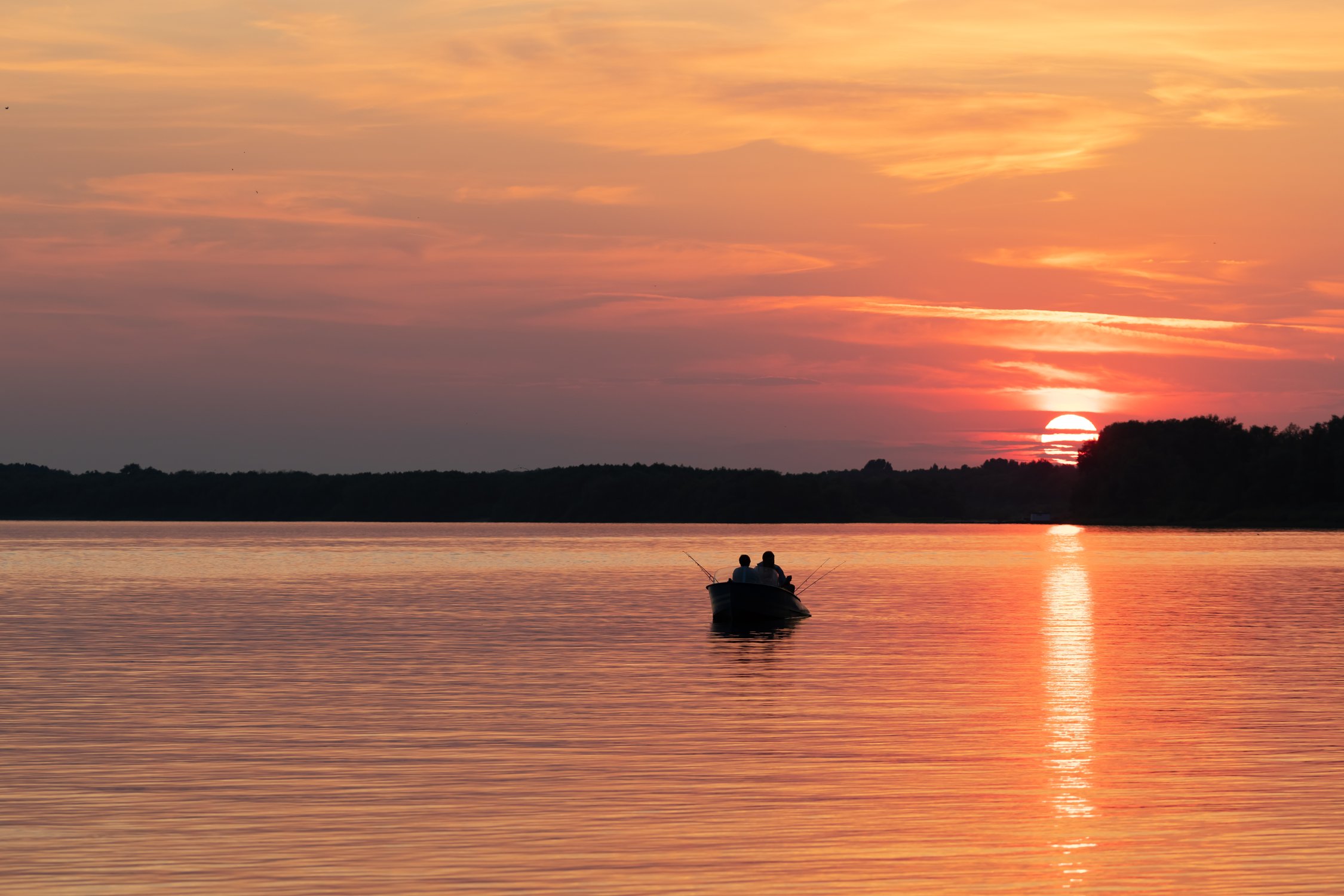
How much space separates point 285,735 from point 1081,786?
11039mm

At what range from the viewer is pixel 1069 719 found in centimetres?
2492

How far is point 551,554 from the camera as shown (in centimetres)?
11388

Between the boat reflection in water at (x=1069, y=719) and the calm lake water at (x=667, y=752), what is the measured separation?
8 cm

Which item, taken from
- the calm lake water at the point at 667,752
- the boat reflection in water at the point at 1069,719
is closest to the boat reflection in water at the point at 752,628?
the calm lake water at the point at 667,752

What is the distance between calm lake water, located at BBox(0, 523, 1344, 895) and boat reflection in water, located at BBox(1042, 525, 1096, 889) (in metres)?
0.08

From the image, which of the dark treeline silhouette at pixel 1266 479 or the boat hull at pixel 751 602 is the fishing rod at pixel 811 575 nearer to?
the boat hull at pixel 751 602

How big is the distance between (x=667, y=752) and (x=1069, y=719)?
7.40 metres

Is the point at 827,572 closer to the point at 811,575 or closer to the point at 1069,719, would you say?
the point at 811,575

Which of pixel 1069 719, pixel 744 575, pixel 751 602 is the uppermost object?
pixel 744 575

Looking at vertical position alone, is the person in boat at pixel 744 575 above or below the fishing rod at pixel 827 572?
above

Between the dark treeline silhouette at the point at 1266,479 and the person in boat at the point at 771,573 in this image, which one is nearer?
the person in boat at the point at 771,573

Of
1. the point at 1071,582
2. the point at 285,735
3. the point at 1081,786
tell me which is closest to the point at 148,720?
the point at 285,735

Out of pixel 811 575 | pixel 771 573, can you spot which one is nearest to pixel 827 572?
pixel 811 575

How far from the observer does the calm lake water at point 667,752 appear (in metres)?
14.5
